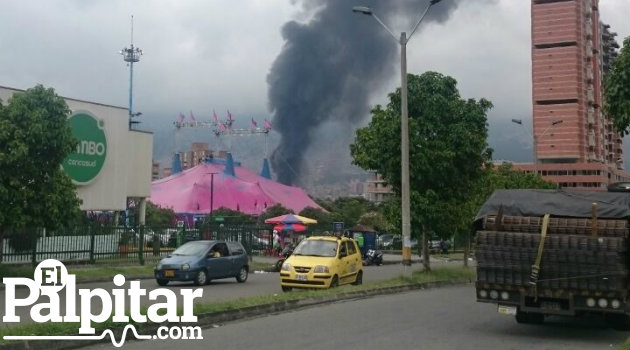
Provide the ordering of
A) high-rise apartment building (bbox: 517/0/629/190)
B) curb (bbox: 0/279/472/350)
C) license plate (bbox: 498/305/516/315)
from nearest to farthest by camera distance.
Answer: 1. curb (bbox: 0/279/472/350)
2. license plate (bbox: 498/305/516/315)
3. high-rise apartment building (bbox: 517/0/629/190)

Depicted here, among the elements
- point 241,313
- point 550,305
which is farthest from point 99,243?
point 550,305

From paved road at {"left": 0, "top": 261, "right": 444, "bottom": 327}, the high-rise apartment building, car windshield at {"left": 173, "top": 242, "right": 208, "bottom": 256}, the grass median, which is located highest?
the high-rise apartment building

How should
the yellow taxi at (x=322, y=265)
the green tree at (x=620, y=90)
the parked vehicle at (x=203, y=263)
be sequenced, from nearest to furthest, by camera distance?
the green tree at (x=620, y=90), the yellow taxi at (x=322, y=265), the parked vehicle at (x=203, y=263)

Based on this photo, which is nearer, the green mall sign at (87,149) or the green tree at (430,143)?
the green tree at (430,143)

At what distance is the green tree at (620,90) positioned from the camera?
16297 millimetres

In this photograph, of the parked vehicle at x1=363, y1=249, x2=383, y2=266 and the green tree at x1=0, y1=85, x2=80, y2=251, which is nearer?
the green tree at x1=0, y1=85, x2=80, y2=251

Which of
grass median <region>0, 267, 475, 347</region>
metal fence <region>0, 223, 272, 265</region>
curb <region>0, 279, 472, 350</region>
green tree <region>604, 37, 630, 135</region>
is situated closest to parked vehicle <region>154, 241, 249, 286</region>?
grass median <region>0, 267, 475, 347</region>

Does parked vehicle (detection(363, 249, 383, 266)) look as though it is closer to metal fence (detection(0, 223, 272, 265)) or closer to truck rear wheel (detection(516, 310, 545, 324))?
metal fence (detection(0, 223, 272, 265))

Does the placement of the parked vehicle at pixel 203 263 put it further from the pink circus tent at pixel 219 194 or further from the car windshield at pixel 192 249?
the pink circus tent at pixel 219 194

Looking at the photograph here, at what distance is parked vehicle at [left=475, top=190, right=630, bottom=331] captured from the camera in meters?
11.4

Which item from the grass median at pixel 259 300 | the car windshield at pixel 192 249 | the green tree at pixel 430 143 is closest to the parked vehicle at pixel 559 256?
the grass median at pixel 259 300

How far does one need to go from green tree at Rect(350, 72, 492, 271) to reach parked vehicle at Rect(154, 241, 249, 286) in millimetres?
5642

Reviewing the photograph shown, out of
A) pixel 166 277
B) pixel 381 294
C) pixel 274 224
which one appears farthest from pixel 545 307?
pixel 274 224

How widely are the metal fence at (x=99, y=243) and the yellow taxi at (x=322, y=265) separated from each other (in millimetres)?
10377
